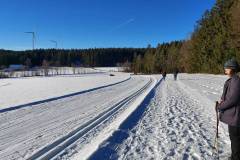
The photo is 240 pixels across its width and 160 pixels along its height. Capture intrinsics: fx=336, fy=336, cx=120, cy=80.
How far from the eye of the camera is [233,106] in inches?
234

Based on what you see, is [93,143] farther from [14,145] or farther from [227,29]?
[227,29]

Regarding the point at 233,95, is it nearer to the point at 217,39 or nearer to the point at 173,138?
the point at 173,138

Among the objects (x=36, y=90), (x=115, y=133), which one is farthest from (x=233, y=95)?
(x=36, y=90)

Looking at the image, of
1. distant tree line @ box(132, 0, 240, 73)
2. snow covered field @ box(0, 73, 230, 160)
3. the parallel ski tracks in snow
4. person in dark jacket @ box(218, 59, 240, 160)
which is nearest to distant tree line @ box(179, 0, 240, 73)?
distant tree line @ box(132, 0, 240, 73)

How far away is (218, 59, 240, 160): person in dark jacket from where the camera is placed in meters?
5.84

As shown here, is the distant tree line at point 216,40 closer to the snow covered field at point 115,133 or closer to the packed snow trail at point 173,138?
the packed snow trail at point 173,138

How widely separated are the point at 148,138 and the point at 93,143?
154 centimetres

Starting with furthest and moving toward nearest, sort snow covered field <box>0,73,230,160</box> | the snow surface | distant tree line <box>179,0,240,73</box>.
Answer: distant tree line <box>179,0,240,73</box>
the snow surface
snow covered field <box>0,73,230,160</box>

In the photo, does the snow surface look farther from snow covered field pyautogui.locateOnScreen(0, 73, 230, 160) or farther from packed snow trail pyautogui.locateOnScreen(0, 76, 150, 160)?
snow covered field pyautogui.locateOnScreen(0, 73, 230, 160)

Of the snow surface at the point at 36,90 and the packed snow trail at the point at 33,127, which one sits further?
the snow surface at the point at 36,90

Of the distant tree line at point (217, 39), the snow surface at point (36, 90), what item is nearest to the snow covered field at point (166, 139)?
the snow surface at point (36, 90)

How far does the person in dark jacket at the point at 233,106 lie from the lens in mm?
5836

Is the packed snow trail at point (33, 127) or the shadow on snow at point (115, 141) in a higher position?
the shadow on snow at point (115, 141)

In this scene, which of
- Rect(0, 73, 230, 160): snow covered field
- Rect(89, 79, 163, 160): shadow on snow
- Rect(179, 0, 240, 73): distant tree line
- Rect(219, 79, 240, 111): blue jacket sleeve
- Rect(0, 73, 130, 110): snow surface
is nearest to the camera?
Rect(219, 79, 240, 111): blue jacket sleeve
